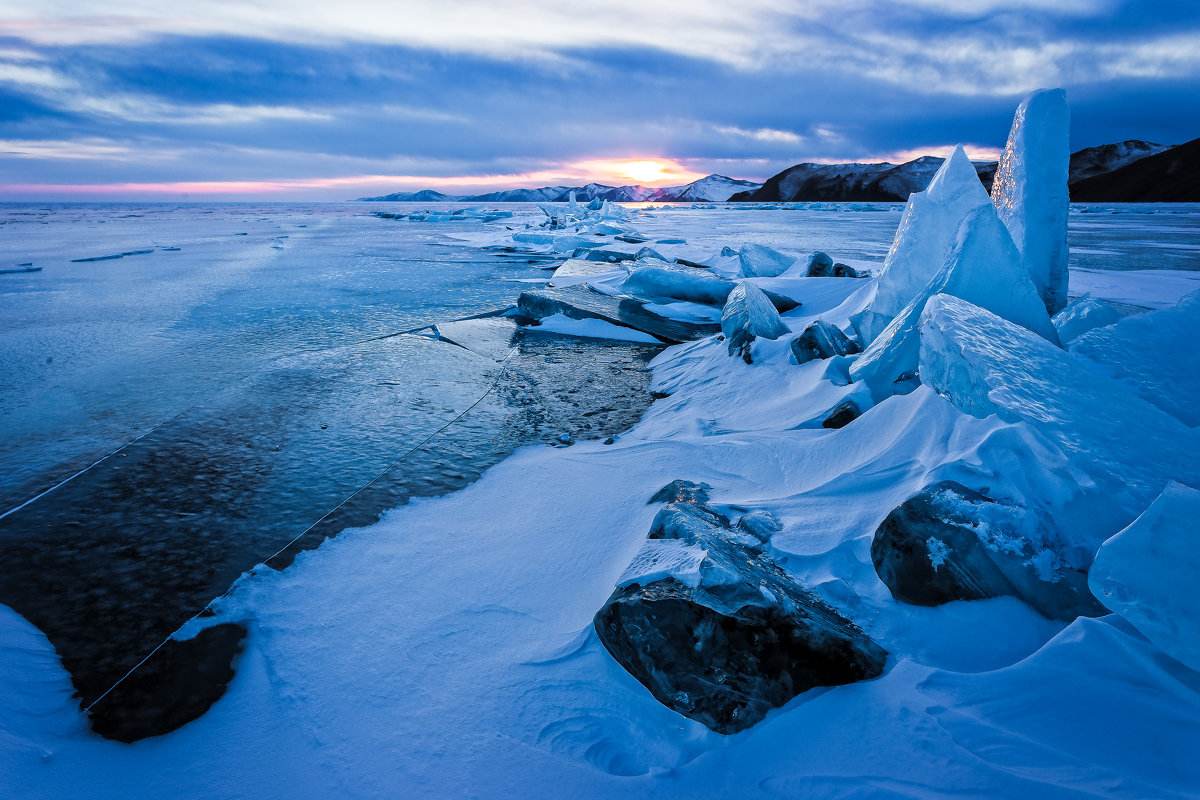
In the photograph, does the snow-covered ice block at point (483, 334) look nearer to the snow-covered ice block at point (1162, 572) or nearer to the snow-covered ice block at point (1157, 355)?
the snow-covered ice block at point (1157, 355)

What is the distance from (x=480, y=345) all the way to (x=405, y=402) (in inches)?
70.7

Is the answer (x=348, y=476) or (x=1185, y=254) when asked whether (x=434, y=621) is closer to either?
(x=348, y=476)

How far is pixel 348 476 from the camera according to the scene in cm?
291

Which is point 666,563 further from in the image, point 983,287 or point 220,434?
point 220,434

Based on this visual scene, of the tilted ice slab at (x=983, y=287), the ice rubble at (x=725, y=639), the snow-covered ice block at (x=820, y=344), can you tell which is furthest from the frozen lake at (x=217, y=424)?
the tilted ice slab at (x=983, y=287)

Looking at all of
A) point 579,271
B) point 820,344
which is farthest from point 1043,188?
point 579,271

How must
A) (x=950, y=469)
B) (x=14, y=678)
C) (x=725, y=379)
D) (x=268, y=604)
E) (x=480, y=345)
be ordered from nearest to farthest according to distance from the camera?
(x=14, y=678) < (x=950, y=469) < (x=268, y=604) < (x=725, y=379) < (x=480, y=345)

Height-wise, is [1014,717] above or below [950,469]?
below

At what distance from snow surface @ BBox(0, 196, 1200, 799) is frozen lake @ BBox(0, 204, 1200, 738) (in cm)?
21

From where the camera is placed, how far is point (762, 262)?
8.36 meters

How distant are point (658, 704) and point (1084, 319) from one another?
11.8 ft

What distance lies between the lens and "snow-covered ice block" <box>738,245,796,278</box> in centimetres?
831

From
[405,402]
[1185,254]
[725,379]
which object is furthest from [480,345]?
[1185,254]

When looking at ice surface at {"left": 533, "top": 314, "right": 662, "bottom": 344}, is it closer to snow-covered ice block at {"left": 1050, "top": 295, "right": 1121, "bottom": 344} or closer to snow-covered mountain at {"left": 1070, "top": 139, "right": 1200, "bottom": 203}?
snow-covered ice block at {"left": 1050, "top": 295, "right": 1121, "bottom": 344}
